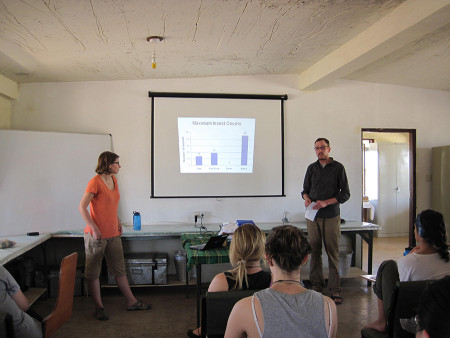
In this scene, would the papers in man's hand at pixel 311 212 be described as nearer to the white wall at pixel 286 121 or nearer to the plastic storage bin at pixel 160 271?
the white wall at pixel 286 121

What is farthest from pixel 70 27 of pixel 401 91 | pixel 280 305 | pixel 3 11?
pixel 401 91

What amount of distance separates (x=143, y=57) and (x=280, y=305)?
304 centimetres

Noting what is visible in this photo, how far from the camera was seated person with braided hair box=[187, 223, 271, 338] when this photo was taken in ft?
6.61

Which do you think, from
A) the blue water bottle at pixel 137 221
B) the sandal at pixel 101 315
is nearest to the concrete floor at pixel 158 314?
the sandal at pixel 101 315

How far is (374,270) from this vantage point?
4.94 m

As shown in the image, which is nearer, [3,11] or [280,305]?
[280,305]

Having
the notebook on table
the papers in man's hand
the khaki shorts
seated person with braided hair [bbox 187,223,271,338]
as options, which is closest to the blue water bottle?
the khaki shorts

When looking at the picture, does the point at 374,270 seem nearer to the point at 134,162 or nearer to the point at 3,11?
the point at 134,162

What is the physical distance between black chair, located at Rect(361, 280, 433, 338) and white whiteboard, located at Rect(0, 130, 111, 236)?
131 inches

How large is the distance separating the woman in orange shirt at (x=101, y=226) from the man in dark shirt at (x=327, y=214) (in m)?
A: 2.02

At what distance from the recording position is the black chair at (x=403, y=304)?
6.21 feet

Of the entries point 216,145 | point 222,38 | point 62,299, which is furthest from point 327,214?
point 62,299

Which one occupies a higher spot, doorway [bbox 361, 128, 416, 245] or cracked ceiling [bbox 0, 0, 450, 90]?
cracked ceiling [bbox 0, 0, 450, 90]

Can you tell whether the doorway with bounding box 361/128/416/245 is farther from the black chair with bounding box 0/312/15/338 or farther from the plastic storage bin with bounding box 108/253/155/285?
the black chair with bounding box 0/312/15/338
